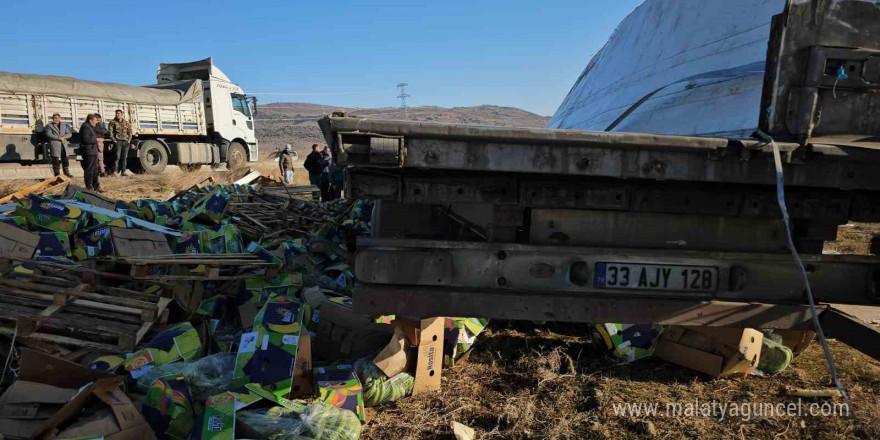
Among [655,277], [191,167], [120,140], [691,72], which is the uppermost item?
[691,72]

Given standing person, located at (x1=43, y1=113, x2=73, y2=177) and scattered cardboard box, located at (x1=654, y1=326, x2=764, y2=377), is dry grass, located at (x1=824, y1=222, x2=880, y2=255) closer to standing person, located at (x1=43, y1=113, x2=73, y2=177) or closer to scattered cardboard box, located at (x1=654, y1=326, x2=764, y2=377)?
scattered cardboard box, located at (x1=654, y1=326, x2=764, y2=377)

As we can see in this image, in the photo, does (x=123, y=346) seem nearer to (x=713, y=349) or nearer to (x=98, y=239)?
(x=98, y=239)

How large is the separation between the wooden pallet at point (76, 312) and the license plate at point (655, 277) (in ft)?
10.2

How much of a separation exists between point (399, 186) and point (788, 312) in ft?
6.45

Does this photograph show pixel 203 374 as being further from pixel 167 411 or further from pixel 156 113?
pixel 156 113

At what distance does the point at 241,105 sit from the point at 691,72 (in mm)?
17878

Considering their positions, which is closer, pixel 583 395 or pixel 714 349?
pixel 583 395

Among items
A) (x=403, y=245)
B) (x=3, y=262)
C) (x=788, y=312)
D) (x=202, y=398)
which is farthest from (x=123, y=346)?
(x=788, y=312)

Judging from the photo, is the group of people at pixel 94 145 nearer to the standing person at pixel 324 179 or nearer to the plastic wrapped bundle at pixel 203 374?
the standing person at pixel 324 179

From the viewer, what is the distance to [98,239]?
206 inches

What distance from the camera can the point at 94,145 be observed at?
34.3 feet

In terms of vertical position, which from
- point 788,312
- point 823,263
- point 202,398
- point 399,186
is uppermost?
point 399,186

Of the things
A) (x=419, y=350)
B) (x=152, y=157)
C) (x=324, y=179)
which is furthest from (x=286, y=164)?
(x=419, y=350)

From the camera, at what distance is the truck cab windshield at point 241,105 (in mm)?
18953
